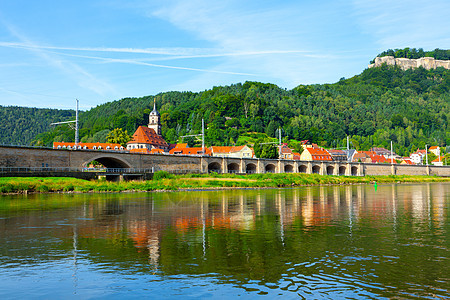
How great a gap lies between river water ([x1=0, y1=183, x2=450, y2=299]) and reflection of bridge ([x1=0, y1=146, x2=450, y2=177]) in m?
31.2

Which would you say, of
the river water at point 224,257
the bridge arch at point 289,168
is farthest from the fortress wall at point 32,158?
the bridge arch at point 289,168

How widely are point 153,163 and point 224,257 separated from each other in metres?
59.4

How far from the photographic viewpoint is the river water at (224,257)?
1138 cm

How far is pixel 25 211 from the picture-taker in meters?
29.5

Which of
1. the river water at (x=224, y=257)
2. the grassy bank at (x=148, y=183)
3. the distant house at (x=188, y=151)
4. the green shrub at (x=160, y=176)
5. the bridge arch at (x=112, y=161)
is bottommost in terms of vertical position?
the river water at (x=224, y=257)

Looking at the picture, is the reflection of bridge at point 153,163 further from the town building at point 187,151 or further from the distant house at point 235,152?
the town building at point 187,151

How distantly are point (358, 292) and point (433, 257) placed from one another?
5.40 m

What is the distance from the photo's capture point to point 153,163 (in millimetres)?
73000

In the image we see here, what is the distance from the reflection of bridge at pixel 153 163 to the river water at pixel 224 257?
31.2 metres

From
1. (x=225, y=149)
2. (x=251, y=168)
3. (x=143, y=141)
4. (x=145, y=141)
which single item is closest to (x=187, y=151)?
(x=145, y=141)

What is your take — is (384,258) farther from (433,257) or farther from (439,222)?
(439,222)

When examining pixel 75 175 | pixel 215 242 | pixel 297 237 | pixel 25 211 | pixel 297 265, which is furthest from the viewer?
pixel 75 175

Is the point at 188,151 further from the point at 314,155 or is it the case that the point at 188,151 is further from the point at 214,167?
the point at 214,167

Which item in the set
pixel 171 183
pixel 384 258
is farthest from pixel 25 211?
pixel 171 183
